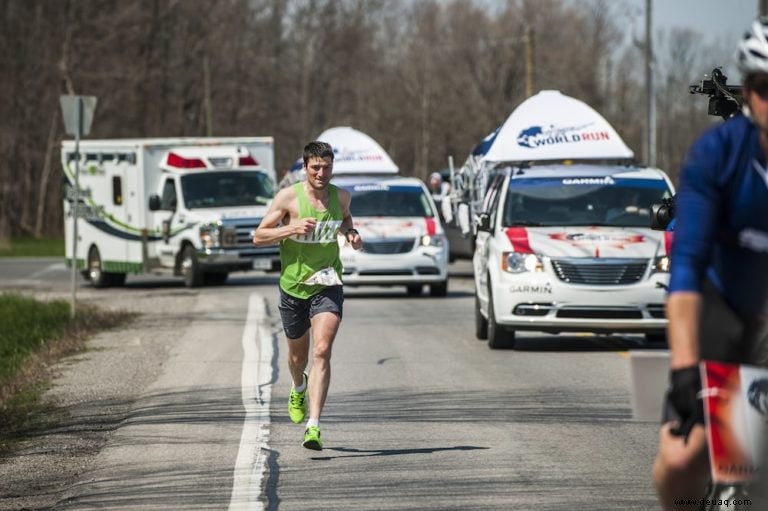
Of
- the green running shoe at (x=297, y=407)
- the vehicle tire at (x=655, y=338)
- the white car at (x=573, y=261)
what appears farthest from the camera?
the vehicle tire at (x=655, y=338)

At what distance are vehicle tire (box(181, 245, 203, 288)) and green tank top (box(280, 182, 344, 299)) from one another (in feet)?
60.2

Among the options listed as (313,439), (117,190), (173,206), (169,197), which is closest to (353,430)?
(313,439)

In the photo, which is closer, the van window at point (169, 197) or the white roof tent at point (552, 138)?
the white roof tent at point (552, 138)

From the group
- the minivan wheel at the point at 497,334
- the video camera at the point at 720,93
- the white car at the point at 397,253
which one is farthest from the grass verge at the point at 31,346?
the video camera at the point at 720,93

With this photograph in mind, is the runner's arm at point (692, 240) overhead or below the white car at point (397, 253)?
overhead

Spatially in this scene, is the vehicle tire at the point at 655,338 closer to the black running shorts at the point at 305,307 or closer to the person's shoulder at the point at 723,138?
the black running shorts at the point at 305,307

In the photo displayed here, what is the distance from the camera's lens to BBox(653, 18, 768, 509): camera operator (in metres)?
4.31

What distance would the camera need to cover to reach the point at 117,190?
98.5ft

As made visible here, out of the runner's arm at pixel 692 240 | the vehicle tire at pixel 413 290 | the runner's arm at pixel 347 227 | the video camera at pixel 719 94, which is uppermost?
the video camera at pixel 719 94

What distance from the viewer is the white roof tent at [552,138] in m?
20.4

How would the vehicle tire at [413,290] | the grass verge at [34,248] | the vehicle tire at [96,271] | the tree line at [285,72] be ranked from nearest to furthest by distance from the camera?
the vehicle tire at [413,290] → the vehicle tire at [96,271] → the grass verge at [34,248] → the tree line at [285,72]

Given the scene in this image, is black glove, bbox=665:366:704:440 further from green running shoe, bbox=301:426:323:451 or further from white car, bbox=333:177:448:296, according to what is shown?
white car, bbox=333:177:448:296

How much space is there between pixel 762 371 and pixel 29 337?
14112 millimetres

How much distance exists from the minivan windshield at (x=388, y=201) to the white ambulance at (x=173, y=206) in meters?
3.14
